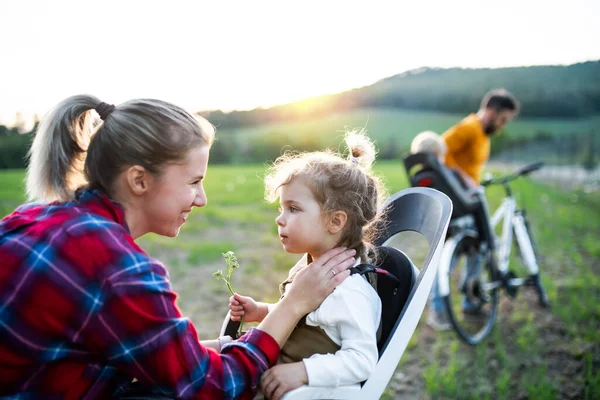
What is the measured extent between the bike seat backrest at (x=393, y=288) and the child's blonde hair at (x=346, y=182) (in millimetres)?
106

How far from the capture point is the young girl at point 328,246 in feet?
5.01

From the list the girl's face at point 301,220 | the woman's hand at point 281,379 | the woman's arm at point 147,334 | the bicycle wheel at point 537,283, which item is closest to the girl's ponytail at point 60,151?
the woman's arm at point 147,334

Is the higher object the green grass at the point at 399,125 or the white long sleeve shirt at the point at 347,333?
the white long sleeve shirt at the point at 347,333

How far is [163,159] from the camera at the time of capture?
151cm

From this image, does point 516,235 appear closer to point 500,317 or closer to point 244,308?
point 500,317

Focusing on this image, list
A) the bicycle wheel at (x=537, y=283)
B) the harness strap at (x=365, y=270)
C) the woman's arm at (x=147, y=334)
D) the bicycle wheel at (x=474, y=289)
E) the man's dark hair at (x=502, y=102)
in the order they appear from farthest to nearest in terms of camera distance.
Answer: the man's dark hair at (x=502, y=102) < the bicycle wheel at (x=537, y=283) < the bicycle wheel at (x=474, y=289) < the harness strap at (x=365, y=270) < the woman's arm at (x=147, y=334)

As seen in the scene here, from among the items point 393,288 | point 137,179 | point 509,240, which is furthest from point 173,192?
point 509,240

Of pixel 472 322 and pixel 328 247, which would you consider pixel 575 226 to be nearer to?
pixel 472 322

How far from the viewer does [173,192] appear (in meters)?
1.56

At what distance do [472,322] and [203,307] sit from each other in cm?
266

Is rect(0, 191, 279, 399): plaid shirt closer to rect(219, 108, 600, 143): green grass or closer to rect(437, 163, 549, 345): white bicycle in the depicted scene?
rect(437, 163, 549, 345): white bicycle

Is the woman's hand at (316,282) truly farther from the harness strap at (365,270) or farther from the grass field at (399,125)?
the grass field at (399,125)

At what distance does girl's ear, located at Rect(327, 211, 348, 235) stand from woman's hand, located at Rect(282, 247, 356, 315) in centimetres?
14

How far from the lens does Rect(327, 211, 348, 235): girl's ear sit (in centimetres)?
183
